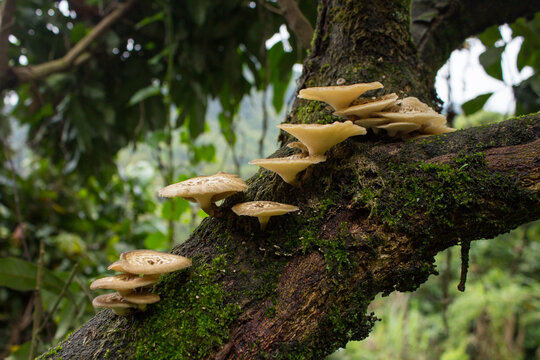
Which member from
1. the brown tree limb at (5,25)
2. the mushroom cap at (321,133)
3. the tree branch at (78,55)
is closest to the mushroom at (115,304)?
the mushroom cap at (321,133)

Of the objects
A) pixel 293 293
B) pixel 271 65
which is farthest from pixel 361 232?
pixel 271 65

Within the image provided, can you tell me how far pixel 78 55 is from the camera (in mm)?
2828

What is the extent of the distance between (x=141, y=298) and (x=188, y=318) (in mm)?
134

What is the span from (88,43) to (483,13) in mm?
2771

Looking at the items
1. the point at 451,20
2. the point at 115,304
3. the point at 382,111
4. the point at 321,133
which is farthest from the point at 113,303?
the point at 451,20

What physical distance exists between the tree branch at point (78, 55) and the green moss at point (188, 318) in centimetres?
250

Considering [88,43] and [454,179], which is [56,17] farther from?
[454,179]

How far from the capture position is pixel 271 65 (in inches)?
101

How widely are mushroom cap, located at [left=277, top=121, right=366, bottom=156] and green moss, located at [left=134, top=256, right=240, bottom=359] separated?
425 millimetres

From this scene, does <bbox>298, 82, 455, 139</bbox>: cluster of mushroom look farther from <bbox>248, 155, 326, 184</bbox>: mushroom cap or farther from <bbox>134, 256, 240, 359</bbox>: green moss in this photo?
<bbox>134, 256, 240, 359</bbox>: green moss

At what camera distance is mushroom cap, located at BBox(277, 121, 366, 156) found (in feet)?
3.17

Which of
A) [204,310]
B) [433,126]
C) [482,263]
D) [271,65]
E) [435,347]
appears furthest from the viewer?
[482,263]

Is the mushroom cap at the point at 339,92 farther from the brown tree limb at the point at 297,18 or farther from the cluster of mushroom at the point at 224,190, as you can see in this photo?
the brown tree limb at the point at 297,18

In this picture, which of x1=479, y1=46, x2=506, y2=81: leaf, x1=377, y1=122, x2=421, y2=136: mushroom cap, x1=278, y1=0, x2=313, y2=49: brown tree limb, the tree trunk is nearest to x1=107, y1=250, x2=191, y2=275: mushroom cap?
the tree trunk
